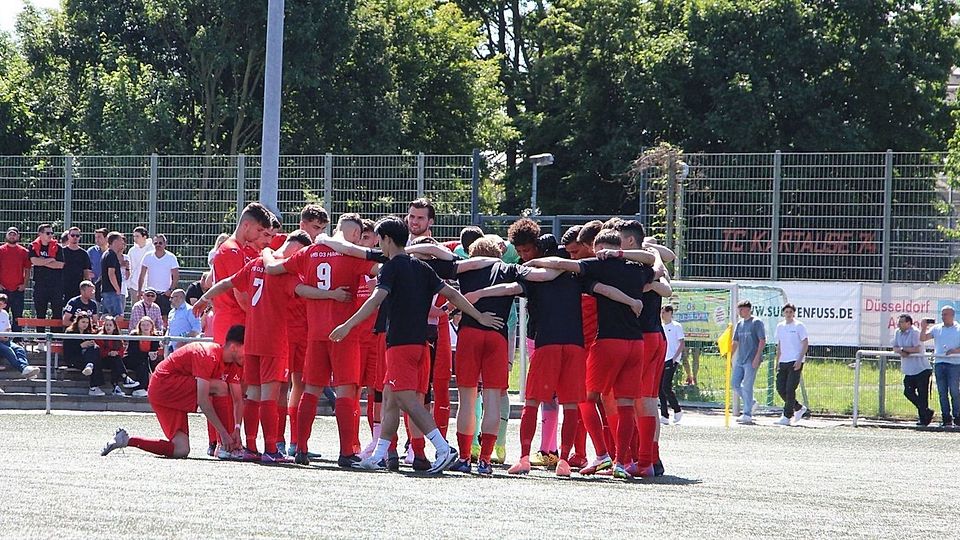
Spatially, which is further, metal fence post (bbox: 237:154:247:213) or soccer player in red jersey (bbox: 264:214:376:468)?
metal fence post (bbox: 237:154:247:213)

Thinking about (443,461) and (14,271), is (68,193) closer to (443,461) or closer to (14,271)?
(14,271)

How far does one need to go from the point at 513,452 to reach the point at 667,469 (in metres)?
2.10

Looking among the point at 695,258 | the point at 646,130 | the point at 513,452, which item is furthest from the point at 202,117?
the point at 513,452

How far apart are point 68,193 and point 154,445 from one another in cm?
1272

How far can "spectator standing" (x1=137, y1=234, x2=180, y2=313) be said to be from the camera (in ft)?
72.6

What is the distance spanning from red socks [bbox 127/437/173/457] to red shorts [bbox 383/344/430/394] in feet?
6.83

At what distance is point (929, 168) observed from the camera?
2173 centimetres

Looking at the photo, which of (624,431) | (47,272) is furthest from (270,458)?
(47,272)

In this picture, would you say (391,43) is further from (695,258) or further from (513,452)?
(513,452)

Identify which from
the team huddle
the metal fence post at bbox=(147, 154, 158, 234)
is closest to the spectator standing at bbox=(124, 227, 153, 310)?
the metal fence post at bbox=(147, 154, 158, 234)

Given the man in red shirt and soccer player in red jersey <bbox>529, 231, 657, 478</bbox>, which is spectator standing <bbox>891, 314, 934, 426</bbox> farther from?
the man in red shirt

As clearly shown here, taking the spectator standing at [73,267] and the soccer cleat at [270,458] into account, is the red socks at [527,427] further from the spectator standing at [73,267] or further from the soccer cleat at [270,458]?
the spectator standing at [73,267]

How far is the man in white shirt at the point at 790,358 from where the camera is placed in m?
21.4

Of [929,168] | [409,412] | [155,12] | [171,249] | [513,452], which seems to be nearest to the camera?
[409,412]
